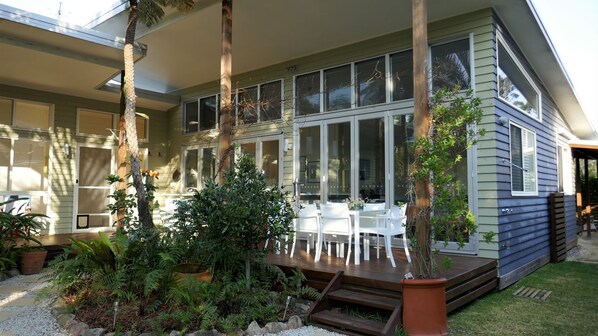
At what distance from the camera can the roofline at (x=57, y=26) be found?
5324 millimetres

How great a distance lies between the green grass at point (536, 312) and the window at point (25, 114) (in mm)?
8465

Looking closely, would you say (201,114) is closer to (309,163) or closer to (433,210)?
(309,163)

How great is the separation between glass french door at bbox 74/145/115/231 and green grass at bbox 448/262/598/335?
7583 millimetres

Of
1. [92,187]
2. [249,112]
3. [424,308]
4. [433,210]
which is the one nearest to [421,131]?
[433,210]

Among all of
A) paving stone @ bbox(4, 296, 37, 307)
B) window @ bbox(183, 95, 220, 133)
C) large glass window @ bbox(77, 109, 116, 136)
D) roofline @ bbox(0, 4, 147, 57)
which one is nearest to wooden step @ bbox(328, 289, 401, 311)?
paving stone @ bbox(4, 296, 37, 307)

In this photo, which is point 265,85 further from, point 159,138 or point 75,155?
point 75,155

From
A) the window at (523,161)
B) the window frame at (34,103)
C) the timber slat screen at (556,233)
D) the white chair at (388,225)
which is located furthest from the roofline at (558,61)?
the window frame at (34,103)

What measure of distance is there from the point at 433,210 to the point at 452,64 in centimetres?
319

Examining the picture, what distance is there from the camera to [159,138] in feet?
34.2

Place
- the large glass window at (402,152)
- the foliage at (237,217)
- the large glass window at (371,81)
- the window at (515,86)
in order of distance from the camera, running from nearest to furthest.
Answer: the foliage at (237,217) < the window at (515,86) < the large glass window at (402,152) < the large glass window at (371,81)

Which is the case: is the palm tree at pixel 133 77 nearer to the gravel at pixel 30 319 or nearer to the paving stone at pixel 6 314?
the gravel at pixel 30 319

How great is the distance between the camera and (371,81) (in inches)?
269

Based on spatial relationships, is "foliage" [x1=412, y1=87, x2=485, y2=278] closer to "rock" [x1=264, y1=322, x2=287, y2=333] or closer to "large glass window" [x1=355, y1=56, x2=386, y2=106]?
"rock" [x1=264, y1=322, x2=287, y2=333]

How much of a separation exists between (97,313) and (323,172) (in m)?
4.38
